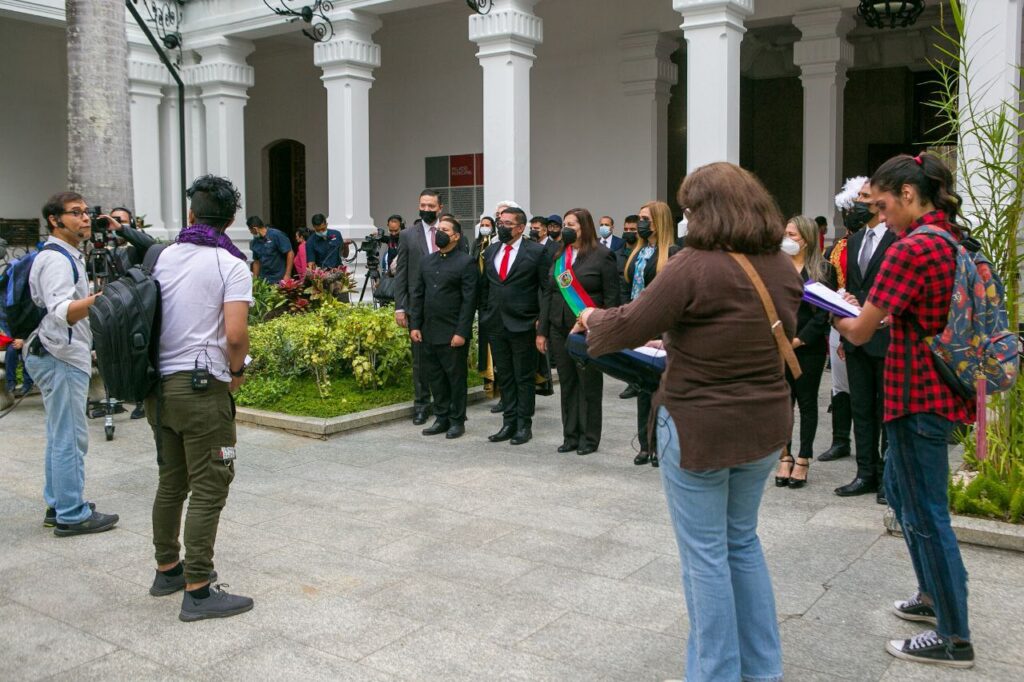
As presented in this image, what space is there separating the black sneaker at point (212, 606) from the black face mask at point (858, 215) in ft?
13.9

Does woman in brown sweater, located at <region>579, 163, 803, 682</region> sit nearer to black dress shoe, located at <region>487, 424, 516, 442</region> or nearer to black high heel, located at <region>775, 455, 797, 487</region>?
→ black high heel, located at <region>775, 455, 797, 487</region>

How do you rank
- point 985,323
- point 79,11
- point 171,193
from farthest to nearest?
point 171,193 < point 79,11 < point 985,323

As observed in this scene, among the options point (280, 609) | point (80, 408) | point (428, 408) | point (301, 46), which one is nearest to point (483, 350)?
point (428, 408)

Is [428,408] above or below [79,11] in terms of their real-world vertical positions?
below

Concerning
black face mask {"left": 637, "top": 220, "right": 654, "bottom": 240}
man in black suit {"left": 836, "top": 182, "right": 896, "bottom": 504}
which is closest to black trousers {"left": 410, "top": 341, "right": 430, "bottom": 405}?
black face mask {"left": 637, "top": 220, "right": 654, "bottom": 240}

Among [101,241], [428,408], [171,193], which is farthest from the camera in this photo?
[171,193]

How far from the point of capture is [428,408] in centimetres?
828

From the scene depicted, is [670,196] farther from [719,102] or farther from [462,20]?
[719,102]

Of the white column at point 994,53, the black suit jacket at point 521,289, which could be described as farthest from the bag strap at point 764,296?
the white column at point 994,53

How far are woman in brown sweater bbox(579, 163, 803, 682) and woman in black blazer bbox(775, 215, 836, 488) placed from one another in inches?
121

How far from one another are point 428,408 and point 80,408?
136 inches

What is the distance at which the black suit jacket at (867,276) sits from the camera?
5.51m

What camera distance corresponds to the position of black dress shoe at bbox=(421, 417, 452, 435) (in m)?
7.84

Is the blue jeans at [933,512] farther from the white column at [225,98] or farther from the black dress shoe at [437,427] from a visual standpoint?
the white column at [225,98]
